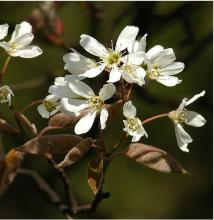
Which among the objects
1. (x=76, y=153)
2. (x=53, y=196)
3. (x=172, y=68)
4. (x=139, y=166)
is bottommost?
(x=139, y=166)

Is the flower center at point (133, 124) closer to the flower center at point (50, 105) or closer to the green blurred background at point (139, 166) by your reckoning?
the flower center at point (50, 105)

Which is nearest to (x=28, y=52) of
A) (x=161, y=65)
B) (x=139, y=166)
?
(x=161, y=65)

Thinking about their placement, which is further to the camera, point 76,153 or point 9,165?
point 9,165

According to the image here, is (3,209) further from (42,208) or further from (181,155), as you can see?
(181,155)

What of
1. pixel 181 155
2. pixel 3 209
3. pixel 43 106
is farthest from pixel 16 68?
pixel 43 106

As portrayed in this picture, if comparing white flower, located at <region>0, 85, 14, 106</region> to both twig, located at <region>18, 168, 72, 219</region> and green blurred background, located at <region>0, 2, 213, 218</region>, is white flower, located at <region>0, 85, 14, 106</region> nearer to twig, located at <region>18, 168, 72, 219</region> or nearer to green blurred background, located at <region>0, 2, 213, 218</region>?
twig, located at <region>18, 168, 72, 219</region>

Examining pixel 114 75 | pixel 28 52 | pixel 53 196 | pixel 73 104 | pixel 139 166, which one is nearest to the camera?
pixel 114 75

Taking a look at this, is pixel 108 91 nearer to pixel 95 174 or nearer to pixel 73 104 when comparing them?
pixel 73 104
